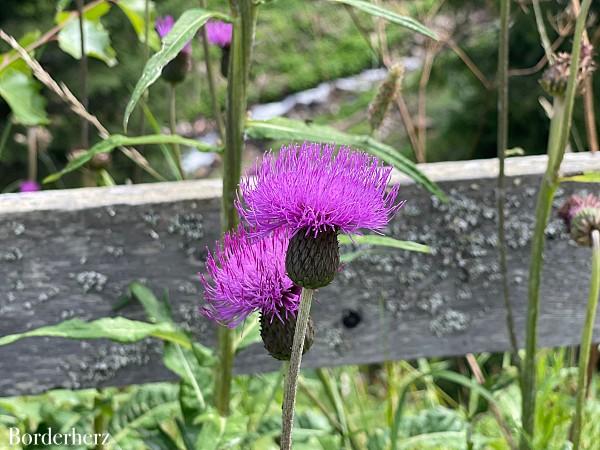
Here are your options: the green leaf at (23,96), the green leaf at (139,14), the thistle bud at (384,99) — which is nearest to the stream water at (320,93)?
the green leaf at (139,14)

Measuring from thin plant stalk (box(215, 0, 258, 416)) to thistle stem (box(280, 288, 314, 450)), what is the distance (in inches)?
14.7

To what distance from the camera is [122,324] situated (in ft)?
4.64

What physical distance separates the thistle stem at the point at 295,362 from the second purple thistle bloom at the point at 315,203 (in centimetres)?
2

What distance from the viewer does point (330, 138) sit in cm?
144

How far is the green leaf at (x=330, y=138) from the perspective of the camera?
142 centimetres

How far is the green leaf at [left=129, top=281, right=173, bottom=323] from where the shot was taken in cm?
150

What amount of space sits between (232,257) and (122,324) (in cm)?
39

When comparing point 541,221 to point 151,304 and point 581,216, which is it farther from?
point 151,304

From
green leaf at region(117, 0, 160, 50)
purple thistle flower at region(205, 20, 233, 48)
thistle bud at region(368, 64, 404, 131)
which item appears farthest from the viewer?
purple thistle flower at region(205, 20, 233, 48)

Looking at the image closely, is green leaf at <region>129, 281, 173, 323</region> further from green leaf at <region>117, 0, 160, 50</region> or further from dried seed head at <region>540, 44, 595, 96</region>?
dried seed head at <region>540, 44, 595, 96</region>

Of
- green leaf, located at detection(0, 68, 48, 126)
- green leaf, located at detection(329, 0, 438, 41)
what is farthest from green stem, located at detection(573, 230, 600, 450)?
green leaf, located at detection(0, 68, 48, 126)

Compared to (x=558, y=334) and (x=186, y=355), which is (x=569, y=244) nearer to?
(x=558, y=334)

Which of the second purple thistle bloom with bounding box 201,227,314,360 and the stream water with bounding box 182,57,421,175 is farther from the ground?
the stream water with bounding box 182,57,421,175

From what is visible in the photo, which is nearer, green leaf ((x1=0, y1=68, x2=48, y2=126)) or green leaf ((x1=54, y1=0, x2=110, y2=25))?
green leaf ((x1=0, y1=68, x2=48, y2=126))
